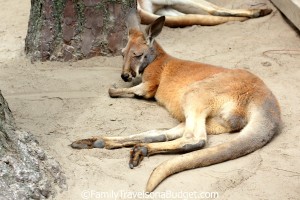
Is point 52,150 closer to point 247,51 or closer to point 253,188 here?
point 253,188

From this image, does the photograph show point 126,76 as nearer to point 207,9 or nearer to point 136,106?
point 136,106

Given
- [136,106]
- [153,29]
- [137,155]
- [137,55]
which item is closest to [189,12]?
[153,29]

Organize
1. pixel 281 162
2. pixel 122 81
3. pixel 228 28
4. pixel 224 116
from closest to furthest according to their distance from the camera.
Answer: pixel 281 162 → pixel 224 116 → pixel 122 81 → pixel 228 28

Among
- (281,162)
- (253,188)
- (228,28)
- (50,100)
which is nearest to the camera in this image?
→ (253,188)

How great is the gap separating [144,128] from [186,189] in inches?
38.8

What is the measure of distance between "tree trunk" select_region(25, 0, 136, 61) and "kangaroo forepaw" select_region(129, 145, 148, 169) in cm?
212

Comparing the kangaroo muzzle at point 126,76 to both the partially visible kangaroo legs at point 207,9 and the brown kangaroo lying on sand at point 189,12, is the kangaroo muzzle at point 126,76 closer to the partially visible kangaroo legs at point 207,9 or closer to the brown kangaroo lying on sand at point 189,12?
the brown kangaroo lying on sand at point 189,12

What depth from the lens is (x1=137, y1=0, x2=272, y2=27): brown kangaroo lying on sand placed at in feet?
23.6

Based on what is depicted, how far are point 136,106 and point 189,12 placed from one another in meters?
2.77

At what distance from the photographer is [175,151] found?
421 centimetres

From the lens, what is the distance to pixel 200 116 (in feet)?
14.5

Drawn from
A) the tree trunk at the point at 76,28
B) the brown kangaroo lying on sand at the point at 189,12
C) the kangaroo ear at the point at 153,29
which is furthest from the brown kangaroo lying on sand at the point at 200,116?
the brown kangaroo lying on sand at the point at 189,12

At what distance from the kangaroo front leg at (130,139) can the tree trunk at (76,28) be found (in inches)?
72.4

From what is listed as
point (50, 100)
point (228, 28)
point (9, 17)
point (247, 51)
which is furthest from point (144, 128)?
point (9, 17)
